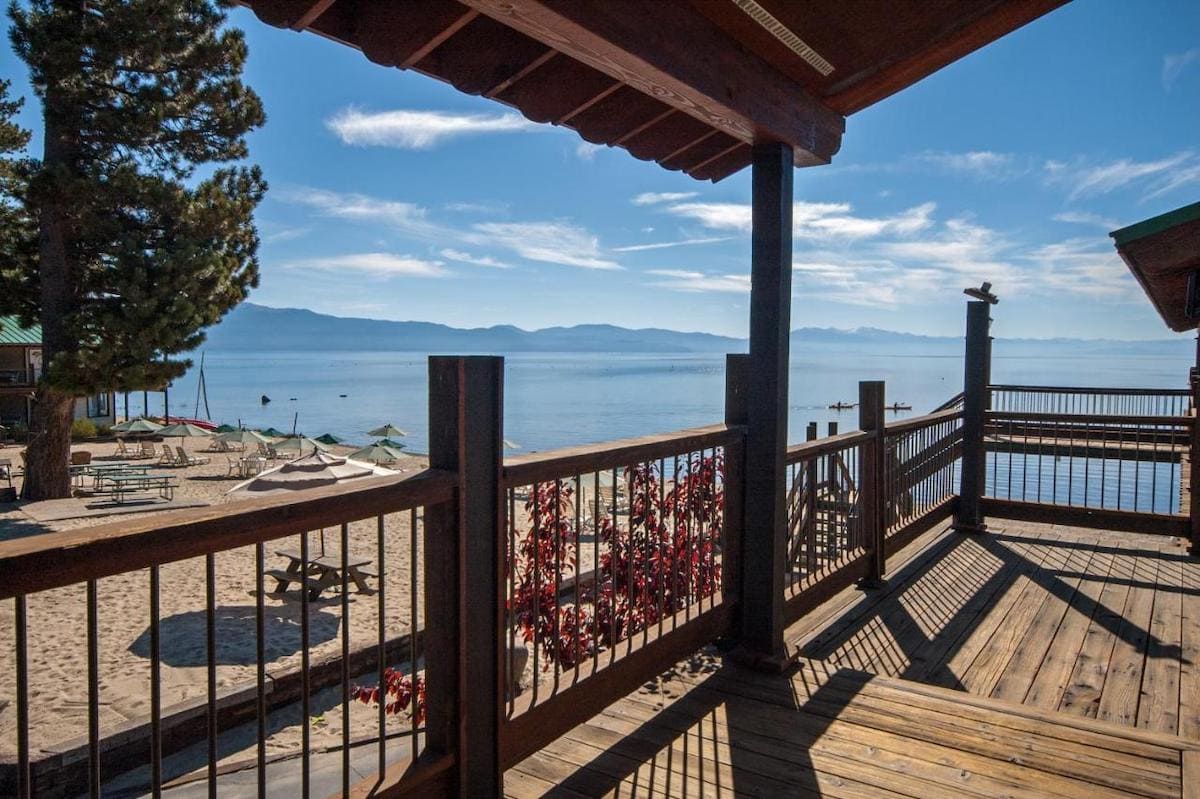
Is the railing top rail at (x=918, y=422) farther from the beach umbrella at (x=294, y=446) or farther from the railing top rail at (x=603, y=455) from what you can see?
the beach umbrella at (x=294, y=446)

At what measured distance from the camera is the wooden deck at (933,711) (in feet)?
7.80

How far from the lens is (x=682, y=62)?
2.33 metres

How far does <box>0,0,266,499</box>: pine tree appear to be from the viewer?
14.2 meters

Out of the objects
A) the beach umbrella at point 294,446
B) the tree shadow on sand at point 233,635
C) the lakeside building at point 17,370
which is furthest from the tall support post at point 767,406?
the lakeside building at point 17,370

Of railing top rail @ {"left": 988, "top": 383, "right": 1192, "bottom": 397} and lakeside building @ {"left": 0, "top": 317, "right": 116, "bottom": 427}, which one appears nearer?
railing top rail @ {"left": 988, "top": 383, "right": 1192, "bottom": 397}

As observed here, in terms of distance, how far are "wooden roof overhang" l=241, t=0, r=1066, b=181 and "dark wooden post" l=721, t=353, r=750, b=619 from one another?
1.02 m

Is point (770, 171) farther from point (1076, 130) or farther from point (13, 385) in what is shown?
point (13, 385)

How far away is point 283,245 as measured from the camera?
371 ft

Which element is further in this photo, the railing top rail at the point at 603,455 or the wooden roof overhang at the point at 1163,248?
the wooden roof overhang at the point at 1163,248

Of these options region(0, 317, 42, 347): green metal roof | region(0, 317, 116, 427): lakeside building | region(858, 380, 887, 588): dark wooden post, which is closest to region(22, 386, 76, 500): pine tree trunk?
region(0, 317, 116, 427): lakeside building

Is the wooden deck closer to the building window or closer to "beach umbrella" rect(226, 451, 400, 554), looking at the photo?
"beach umbrella" rect(226, 451, 400, 554)

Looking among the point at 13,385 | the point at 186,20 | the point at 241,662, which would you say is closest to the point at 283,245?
the point at 13,385

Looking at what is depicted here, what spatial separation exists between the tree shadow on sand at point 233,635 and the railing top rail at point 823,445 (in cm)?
612

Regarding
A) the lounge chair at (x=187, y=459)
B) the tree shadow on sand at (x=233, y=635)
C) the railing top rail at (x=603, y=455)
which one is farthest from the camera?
the lounge chair at (x=187, y=459)
